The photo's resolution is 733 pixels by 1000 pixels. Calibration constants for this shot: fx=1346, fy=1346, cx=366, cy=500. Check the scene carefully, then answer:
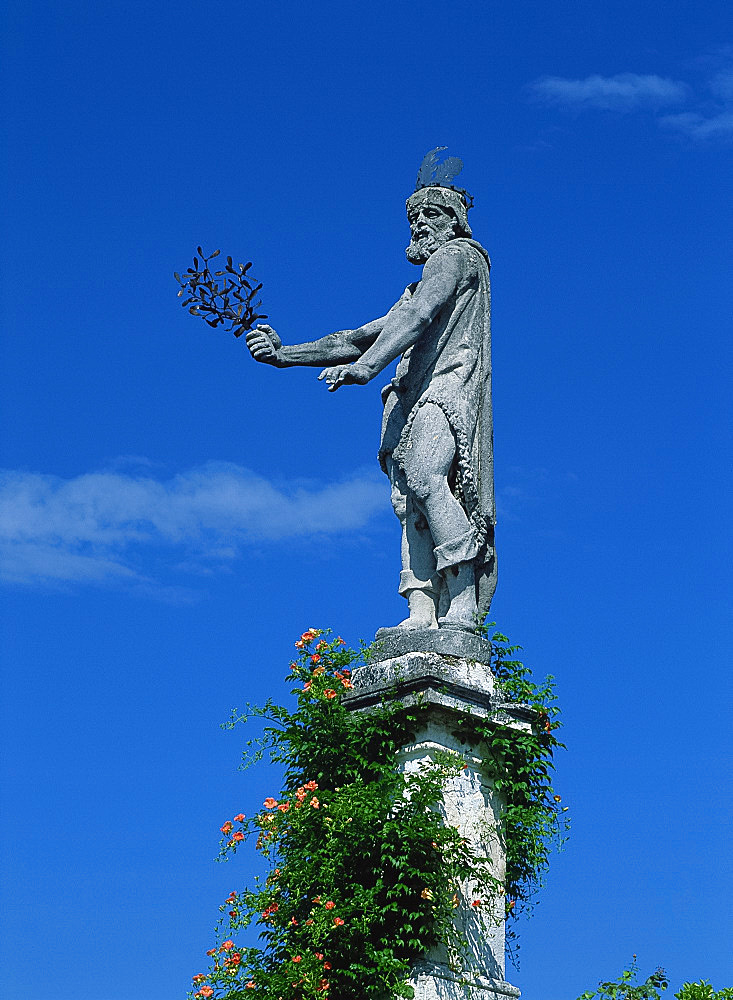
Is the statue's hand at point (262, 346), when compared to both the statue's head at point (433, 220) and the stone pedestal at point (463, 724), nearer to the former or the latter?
the statue's head at point (433, 220)

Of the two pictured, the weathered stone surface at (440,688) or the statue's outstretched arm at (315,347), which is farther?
the statue's outstretched arm at (315,347)

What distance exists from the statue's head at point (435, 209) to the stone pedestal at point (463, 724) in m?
2.86

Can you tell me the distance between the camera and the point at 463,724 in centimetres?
791

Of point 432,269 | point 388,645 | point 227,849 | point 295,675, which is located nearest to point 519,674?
Result: point 388,645

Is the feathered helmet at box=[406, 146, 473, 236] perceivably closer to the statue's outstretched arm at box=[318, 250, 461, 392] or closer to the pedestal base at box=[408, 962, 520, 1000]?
the statue's outstretched arm at box=[318, 250, 461, 392]

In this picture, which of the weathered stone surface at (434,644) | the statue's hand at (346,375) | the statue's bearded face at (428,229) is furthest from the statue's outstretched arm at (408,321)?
the weathered stone surface at (434,644)

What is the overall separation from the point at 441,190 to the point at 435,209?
0.16 metres

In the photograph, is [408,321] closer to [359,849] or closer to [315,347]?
[315,347]

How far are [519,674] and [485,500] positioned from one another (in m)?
1.20

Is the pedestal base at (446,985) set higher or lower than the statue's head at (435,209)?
lower

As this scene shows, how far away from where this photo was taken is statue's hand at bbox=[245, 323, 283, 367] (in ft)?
29.6

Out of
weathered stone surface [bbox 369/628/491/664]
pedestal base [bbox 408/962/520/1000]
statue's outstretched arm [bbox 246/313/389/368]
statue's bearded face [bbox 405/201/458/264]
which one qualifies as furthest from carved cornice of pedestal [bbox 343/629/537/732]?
statue's bearded face [bbox 405/201/458/264]

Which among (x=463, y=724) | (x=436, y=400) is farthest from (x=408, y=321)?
(x=463, y=724)

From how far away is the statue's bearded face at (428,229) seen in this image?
30.9 ft
